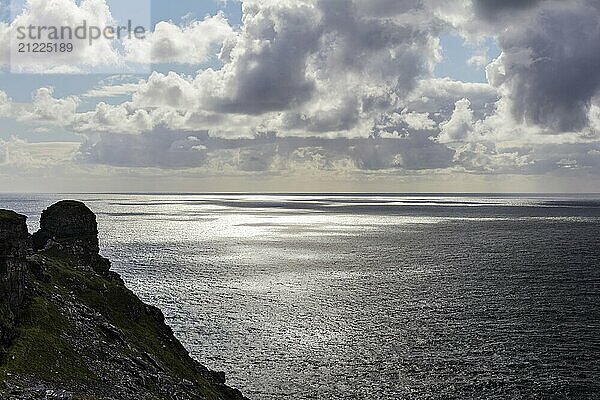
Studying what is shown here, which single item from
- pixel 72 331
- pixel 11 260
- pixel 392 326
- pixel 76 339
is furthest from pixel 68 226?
pixel 392 326

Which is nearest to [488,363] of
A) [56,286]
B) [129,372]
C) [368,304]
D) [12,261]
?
[368,304]

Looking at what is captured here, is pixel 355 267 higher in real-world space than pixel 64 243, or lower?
lower

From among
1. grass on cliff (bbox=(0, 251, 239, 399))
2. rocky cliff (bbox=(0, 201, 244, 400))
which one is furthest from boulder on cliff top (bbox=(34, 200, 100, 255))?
grass on cliff (bbox=(0, 251, 239, 399))

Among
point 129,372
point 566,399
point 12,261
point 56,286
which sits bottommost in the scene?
point 566,399

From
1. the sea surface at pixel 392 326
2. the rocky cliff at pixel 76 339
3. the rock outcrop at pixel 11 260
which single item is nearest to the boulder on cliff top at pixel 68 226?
the rocky cliff at pixel 76 339

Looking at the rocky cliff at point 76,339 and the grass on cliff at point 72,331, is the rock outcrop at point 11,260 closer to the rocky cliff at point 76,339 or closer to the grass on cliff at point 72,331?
the rocky cliff at point 76,339

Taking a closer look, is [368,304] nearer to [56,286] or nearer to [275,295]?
[275,295]

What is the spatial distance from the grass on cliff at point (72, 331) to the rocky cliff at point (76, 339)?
0.10 meters

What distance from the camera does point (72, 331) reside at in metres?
48.5

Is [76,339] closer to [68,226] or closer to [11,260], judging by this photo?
[11,260]

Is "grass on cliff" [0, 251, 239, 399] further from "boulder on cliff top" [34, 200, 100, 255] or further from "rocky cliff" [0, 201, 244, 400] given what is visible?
"boulder on cliff top" [34, 200, 100, 255]

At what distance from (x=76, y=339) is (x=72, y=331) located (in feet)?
4.30

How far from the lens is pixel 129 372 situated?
47.4m

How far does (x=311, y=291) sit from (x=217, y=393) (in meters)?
78.7
